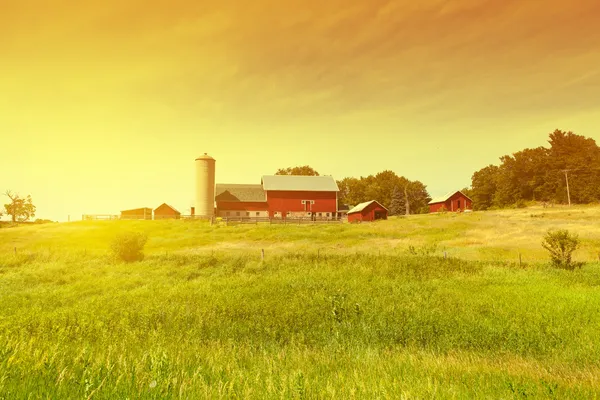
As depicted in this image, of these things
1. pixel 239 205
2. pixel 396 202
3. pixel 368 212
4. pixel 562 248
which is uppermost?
pixel 396 202

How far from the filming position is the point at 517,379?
5.20 meters

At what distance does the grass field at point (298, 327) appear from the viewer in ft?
13.9

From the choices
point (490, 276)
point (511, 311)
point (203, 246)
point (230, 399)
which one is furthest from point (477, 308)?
point (203, 246)

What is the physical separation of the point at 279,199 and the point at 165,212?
20.8 metres

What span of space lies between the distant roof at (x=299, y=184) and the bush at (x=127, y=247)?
151 feet

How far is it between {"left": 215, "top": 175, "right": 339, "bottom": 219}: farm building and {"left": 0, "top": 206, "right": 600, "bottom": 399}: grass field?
43.7 meters

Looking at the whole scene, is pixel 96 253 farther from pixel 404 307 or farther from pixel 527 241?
pixel 527 241

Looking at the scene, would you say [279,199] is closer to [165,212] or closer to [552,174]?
[165,212]

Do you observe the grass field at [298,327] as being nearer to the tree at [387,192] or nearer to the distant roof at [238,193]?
the distant roof at [238,193]

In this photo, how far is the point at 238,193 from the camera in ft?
244

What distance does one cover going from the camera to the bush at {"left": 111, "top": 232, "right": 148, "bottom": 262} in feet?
89.8

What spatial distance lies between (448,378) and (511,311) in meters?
8.86

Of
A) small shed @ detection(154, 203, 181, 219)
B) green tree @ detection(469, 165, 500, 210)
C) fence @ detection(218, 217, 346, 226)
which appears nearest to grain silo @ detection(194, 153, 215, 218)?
small shed @ detection(154, 203, 181, 219)

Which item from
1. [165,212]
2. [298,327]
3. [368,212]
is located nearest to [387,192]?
[368,212]
